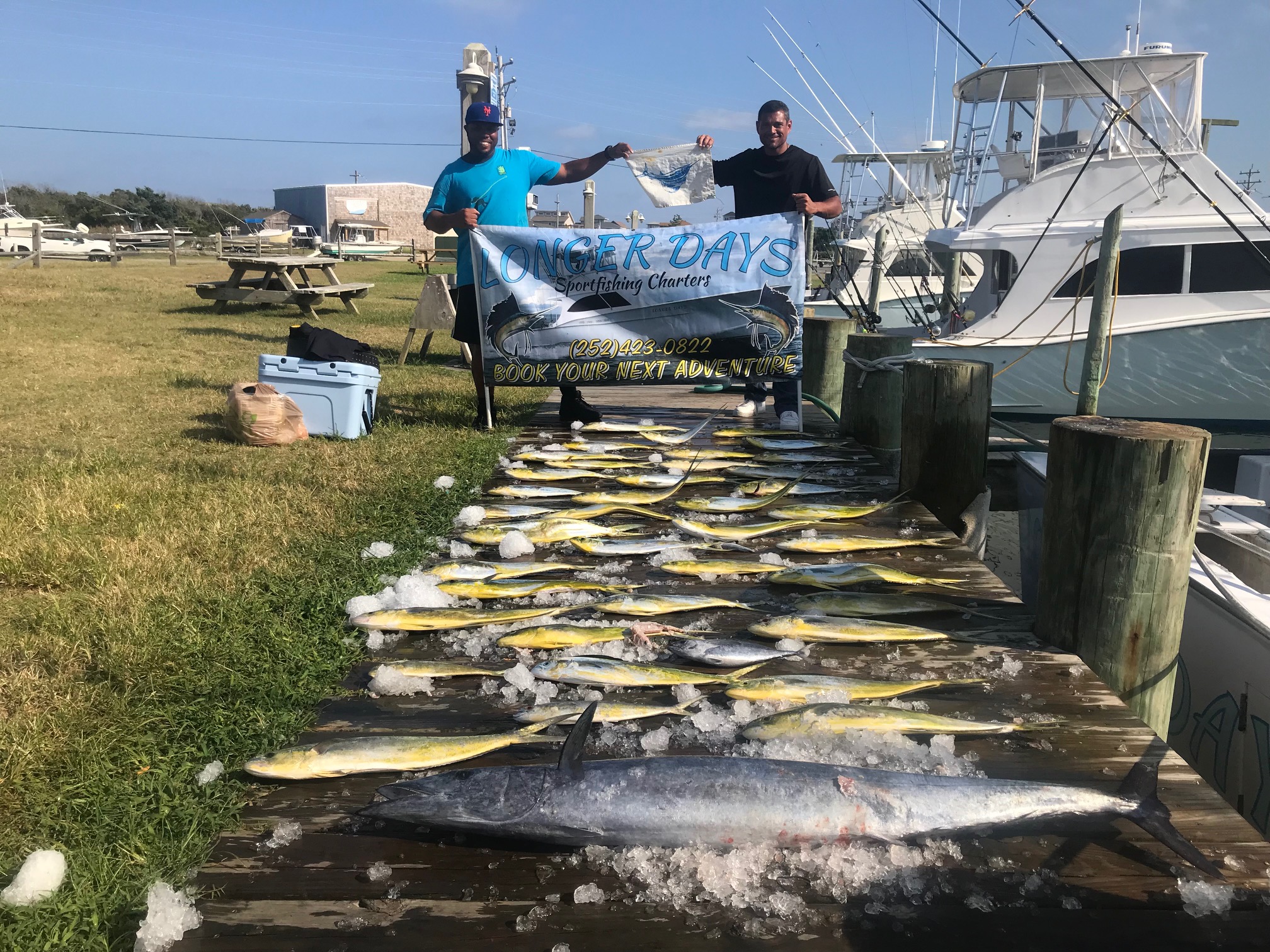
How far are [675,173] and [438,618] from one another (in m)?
4.45

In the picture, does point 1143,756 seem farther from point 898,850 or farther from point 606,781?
point 606,781

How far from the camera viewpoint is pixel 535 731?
2281mm

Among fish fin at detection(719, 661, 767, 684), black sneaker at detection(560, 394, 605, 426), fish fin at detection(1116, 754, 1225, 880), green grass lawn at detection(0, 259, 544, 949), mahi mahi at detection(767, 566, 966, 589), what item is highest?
black sneaker at detection(560, 394, 605, 426)

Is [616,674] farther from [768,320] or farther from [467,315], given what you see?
[467,315]

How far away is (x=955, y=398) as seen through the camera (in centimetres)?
448

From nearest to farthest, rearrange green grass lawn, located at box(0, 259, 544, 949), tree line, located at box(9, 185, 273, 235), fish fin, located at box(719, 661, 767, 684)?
green grass lawn, located at box(0, 259, 544, 949), fish fin, located at box(719, 661, 767, 684), tree line, located at box(9, 185, 273, 235)

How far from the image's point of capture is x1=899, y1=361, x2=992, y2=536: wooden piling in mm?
4480

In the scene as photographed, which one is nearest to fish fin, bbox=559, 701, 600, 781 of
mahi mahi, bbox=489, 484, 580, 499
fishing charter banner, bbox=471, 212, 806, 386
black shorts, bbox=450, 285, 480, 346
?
mahi mahi, bbox=489, 484, 580, 499

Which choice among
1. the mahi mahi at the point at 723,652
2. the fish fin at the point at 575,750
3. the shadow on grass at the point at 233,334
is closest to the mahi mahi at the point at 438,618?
the mahi mahi at the point at 723,652

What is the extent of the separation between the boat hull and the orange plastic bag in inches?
293

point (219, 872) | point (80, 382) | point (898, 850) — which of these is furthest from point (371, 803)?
point (80, 382)

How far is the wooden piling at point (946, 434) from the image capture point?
4.48 m

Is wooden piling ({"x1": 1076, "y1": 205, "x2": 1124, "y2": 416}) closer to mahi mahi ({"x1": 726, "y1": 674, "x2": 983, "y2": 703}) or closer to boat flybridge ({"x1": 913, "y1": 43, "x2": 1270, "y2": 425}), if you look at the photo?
mahi mahi ({"x1": 726, "y1": 674, "x2": 983, "y2": 703})

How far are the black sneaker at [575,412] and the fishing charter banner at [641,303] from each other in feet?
2.03
